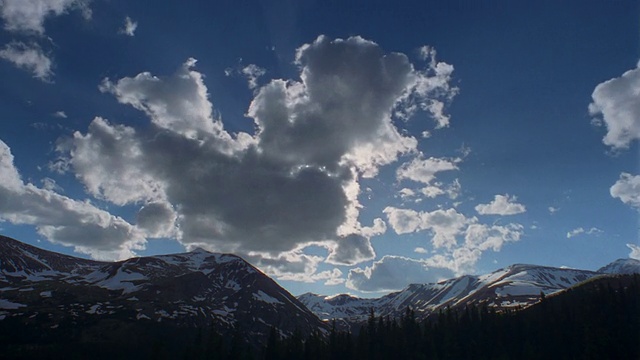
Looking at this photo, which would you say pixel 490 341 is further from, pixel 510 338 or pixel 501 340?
pixel 510 338

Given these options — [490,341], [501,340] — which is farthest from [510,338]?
[490,341]

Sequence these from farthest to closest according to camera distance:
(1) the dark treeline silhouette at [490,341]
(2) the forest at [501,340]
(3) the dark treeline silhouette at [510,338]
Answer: (3) the dark treeline silhouette at [510,338]
(1) the dark treeline silhouette at [490,341]
(2) the forest at [501,340]

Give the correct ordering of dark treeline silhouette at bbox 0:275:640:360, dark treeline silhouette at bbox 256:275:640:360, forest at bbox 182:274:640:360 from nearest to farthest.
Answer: forest at bbox 182:274:640:360, dark treeline silhouette at bbox 0:275:640:360, dark treeline silhouette at bbox 256:275:640:360

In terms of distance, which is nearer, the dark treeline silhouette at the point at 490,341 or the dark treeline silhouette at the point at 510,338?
the dark treeline silhouette at the point at 490,341

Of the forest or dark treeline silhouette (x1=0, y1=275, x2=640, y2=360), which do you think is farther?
dark treeline silhouette (x1=0, y1=275, x2=640, y2=360)

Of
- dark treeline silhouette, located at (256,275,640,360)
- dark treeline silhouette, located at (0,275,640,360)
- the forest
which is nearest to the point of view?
the forest

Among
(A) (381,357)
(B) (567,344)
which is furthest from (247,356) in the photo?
(B) (567,344)

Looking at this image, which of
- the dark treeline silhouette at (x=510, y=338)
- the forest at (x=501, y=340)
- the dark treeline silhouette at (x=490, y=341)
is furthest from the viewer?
the dark treeline silhouette at (x=510, y=338)

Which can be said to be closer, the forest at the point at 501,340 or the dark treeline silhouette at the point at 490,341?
the forest at the point at 501,340

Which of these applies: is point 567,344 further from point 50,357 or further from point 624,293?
point 50,357

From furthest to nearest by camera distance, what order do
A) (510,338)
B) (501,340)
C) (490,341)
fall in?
(510,338)
(501,340)
(490,341)

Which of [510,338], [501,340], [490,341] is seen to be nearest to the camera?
[490,341]

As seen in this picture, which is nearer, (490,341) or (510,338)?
(490,341)

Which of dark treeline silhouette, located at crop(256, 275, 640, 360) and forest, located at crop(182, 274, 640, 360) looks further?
dark treeline silhouette, located at crop(256, 275, 640, 360)
